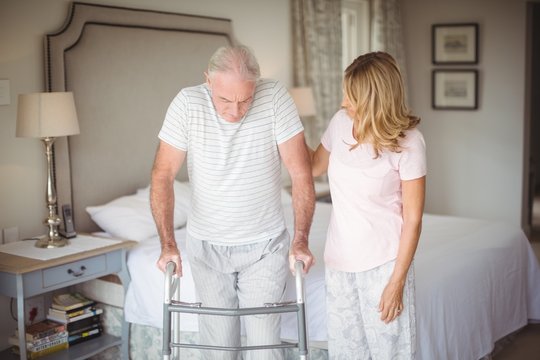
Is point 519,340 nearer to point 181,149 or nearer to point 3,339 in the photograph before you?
point 181,149

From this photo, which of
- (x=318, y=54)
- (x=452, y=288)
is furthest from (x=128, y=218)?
(x=318, y=54)

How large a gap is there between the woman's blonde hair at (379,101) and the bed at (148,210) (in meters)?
1.01

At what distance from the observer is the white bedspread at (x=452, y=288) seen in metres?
2.94

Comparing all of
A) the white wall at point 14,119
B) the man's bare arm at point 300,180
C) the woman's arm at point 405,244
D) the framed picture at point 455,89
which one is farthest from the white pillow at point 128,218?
the framed picture at point 455,89

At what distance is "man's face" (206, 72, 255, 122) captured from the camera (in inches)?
87.2

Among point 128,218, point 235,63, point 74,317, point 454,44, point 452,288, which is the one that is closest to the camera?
point 235,63

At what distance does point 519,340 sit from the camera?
389 cm

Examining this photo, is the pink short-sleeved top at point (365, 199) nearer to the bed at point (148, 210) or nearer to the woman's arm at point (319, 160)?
the woman's arm at point (319, 160)

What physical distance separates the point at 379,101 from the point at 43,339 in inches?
82.0

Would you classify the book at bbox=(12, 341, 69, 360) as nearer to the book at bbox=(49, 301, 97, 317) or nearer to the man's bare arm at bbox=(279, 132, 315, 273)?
the book at bbox=(49, 301, 97, 317)

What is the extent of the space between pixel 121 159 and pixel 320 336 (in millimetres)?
1771

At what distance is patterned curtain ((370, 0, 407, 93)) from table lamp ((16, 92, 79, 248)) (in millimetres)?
3924

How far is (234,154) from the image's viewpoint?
2312 mm

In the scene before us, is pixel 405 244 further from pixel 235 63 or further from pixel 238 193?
pixel 235 63
